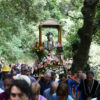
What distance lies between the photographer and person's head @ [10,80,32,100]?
3139 mm

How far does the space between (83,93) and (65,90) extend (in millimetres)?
2335

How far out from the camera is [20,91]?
3.17 m

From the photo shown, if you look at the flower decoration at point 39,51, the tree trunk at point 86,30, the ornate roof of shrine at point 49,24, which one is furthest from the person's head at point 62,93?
the ornate roof of shrine at point 49,24

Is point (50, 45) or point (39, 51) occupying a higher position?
point (50, 45)

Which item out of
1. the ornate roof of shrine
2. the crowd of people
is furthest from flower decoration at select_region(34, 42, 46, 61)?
the crowd of people

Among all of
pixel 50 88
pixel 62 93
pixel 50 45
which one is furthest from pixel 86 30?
pixel 62 93

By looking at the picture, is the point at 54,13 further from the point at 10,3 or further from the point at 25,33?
the point at 10,3

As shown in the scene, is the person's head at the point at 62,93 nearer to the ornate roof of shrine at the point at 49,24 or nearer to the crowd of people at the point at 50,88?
the crowd of people at the point at 50,88

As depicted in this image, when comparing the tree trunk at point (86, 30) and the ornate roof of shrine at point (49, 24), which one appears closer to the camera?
the tree trunk at point (86, 30)

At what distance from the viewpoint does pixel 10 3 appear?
631 inches

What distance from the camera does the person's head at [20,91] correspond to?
3.14 metres

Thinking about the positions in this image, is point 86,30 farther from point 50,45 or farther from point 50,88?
point 50,88

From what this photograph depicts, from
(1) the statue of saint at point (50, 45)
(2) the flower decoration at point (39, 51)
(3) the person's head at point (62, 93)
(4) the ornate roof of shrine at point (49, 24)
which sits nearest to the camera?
(3) the person's head at point (62, 93)

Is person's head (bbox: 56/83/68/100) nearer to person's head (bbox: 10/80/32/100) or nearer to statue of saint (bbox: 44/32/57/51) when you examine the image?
person's head (bbox: 10/80/32/100)
